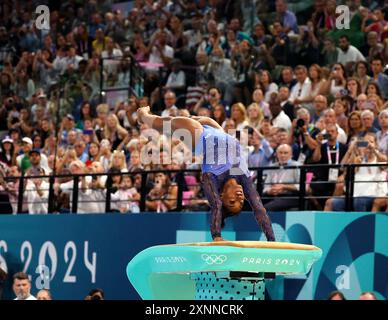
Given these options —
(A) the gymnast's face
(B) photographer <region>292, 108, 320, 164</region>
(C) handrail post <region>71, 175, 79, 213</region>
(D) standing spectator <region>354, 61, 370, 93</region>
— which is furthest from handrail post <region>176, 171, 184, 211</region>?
(A) the gymnast's face

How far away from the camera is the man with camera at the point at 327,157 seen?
12.4 meters

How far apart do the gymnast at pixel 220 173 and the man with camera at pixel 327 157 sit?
12.5 feet

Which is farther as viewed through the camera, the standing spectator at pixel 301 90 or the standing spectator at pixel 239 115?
the standing spectator at pixel 301 90

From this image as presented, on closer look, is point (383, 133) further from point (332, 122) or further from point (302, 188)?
point (302, 188)

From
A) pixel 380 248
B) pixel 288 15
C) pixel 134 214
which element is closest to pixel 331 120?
pixel 380 248

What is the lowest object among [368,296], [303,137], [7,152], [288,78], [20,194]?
[368,296]

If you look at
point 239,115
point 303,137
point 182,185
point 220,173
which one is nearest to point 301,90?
point 239,115

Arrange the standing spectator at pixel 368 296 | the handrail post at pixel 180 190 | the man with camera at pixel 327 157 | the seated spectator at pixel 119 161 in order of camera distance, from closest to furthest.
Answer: the standing spectator at pixel 368 296 → the man with camera at pixel 327 157 → the handrail post at pixel 180 190 → the seated spectator at pixel 119 161

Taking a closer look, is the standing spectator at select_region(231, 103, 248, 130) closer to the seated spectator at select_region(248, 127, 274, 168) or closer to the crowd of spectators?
the crowd of spectators

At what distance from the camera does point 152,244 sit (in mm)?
13242

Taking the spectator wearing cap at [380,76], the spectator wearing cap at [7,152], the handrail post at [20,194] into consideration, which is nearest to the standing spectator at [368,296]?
the spectator wearing cap at [380,76]

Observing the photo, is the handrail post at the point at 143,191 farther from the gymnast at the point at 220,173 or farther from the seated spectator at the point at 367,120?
the gymnast at the point at 220,173

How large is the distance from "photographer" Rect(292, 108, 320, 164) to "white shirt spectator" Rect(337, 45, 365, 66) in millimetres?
1722

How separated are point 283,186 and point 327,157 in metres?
0.62
